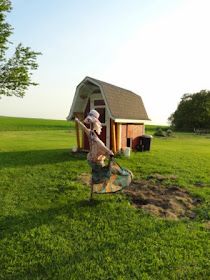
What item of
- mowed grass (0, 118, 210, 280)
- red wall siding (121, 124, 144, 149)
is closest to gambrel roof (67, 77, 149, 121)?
red wall siding (121, 124, 144, 149)

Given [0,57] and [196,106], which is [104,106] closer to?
[0,57]

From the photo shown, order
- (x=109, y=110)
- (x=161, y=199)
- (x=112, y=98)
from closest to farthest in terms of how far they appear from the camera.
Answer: (x=161, y=199) < (x=109, y=110) < (x=112, y=98)

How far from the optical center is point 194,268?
211 inches

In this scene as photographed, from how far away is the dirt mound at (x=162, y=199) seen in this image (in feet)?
26.4

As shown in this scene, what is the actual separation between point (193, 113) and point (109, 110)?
60940 millimetres

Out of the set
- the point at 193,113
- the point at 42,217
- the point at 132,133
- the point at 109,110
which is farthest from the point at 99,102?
the point at 193,113

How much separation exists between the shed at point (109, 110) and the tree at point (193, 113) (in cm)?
5595

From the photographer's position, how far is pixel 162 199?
9.04 metres

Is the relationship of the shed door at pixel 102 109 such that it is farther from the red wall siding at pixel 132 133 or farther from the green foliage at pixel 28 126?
the green foliage at pixel 28 126

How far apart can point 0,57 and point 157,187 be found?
656 inches

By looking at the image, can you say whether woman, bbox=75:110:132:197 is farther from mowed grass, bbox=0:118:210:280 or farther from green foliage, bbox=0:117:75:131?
green foliage, bbox=0:117:75:131

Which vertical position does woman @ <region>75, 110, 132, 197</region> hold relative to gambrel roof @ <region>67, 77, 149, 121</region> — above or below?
below

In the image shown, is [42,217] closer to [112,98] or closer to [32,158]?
[32,158]

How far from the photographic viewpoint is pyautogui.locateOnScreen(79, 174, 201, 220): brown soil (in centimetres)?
802
